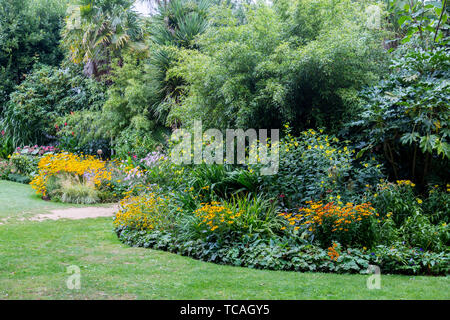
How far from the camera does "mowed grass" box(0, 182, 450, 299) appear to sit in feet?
12.0

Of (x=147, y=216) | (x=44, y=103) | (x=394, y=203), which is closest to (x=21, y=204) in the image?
(x=147, y=216)

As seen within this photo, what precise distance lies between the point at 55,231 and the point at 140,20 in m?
9.47

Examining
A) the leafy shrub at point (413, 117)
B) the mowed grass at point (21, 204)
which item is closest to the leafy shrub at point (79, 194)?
the mowed grass at point (21, 204)

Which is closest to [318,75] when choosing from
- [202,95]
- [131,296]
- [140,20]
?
[202,95]

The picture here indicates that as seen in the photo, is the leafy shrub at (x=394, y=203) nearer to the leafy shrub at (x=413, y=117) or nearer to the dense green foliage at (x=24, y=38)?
the leafy shrub at (x=413, y=117)

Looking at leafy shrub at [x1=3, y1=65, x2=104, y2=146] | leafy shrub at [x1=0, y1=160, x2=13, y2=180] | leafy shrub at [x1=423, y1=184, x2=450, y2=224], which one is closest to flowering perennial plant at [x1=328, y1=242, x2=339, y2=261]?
leafy shrub at [x1=423, y1=184, x2=450, y2=224]
